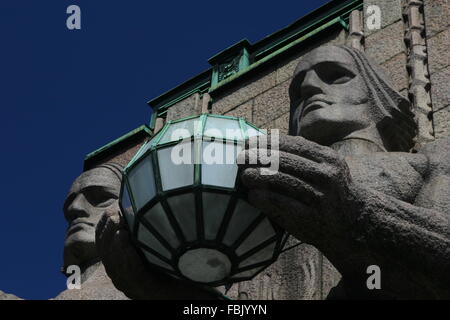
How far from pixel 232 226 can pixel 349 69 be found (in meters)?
1.97

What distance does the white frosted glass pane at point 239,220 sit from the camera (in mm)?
4965

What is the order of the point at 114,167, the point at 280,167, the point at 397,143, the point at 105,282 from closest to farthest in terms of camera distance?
the point at 280,167 → the point at 397,143 → the point at 105,282 → the point at 114,167

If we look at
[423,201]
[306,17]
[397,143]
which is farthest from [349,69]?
[306,17]

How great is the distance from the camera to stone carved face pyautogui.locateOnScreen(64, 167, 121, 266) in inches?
320

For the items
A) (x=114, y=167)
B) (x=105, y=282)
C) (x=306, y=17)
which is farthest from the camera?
(x=306, y=17)

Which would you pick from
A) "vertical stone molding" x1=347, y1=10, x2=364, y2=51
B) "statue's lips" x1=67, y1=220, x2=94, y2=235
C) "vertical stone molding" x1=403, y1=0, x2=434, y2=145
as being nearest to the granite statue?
"vertical stone molding" x1=403, y1=0, x2=434, y2=145

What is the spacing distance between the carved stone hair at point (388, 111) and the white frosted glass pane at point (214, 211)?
1742 millimetres

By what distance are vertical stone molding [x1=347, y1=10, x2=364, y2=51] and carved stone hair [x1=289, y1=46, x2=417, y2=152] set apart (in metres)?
2.12

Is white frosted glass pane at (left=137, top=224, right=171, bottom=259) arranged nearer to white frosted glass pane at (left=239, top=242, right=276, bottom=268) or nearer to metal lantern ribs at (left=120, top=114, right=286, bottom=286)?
metal lantern ribs at (left=120, top=114, right=286, bottom=286)

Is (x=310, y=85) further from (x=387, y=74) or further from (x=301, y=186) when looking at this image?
(x=301, y=186)

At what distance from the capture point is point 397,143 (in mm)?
6480

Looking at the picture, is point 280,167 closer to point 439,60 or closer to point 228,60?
point 439,60

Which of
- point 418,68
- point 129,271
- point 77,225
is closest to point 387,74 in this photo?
point 418,68
